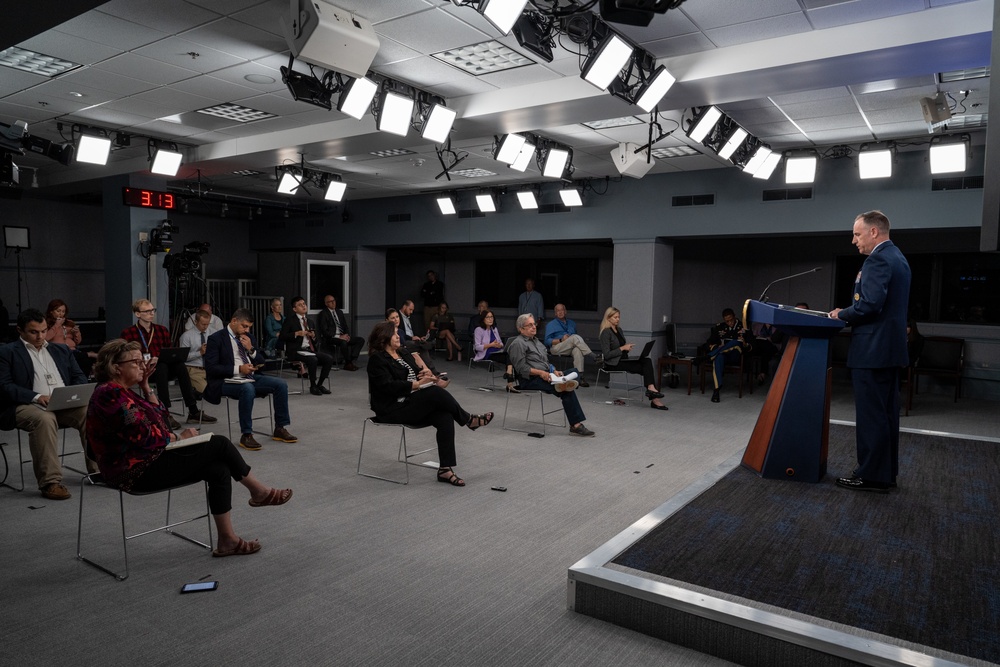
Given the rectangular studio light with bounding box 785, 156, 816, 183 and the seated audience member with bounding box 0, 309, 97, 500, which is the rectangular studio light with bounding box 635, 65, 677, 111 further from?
the seated audience member with bounding box 0, 309, 97, 500

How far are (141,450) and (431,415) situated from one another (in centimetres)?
211

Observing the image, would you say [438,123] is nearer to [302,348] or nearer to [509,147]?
[509,147]

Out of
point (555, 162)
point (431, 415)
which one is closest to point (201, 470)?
point (431, 415)

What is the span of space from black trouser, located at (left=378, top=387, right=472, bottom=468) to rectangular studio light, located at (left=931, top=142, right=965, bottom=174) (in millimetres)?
6131

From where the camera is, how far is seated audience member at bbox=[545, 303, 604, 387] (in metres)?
9.20

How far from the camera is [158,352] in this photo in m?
6.30

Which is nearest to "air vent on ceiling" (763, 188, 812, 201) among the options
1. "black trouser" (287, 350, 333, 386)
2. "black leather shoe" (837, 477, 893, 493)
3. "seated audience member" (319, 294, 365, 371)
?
"black leather shoe" (837, 477, 893, 493)

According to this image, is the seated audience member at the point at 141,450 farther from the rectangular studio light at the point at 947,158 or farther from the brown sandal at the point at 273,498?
the rectangular studio light at the point at 947,158

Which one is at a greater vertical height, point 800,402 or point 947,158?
point 947,158

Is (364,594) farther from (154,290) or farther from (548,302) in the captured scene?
(548,302)

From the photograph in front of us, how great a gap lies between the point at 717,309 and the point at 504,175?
453 centimetres

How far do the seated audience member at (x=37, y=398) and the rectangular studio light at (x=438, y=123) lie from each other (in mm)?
3458

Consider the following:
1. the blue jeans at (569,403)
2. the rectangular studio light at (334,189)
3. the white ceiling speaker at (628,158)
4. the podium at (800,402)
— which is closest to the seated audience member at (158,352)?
the blue jeans at (569,403)

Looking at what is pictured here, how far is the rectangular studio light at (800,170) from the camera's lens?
7816mm
